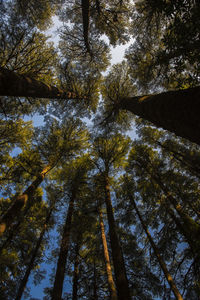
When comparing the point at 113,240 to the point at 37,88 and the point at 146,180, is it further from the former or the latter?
the point at 37,88

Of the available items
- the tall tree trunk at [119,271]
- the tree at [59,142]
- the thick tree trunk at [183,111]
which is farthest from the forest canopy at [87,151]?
the thick tree trunk at [183,111]

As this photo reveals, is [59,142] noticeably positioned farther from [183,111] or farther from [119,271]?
[183,111]

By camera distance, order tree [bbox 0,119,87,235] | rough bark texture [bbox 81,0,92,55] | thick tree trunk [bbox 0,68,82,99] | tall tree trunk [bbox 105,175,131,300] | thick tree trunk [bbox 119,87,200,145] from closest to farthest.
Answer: thick tree trunk [bbox 119,87,200,145] → thick tree trunk [bbox 0,68,82,99] → tall tree trunk [bbox 105,175,131,300] → rough bark texture [bbox 81,0,92,55] → tree [bbox 0,119,87,235]

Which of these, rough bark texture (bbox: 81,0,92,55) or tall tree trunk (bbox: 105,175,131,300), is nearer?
tall tree trunk (bbox: 105,175,131,300)

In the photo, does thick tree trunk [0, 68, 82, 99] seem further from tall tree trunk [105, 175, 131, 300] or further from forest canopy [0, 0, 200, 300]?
tall tree trunk [105, 175, 131, 300]

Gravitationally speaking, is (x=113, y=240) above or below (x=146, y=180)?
below

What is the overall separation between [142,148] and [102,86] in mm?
5618

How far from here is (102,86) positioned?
10156 millimetres

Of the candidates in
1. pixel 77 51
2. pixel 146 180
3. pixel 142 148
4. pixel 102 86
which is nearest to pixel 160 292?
pixel 146 180

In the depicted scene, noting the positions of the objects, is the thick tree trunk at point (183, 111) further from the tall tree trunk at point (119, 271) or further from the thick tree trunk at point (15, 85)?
the tall tree trunk at point (119, 271)

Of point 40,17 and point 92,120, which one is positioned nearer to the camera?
point 40,17

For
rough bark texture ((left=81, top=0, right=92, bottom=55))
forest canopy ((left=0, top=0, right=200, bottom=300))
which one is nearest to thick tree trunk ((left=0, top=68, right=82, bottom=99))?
forest canopy ((left=0, top=0, right=200, bottom=300))

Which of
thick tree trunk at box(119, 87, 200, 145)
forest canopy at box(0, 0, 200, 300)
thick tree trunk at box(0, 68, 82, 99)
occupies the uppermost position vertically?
forest canopy at box(0, 0, 200, 300)

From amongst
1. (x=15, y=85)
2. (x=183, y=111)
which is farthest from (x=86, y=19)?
(x=183, y=111)
